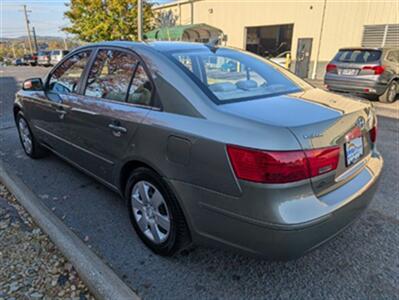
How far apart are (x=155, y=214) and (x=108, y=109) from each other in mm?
991

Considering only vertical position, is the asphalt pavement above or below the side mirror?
below

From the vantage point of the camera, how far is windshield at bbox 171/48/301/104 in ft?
7.23

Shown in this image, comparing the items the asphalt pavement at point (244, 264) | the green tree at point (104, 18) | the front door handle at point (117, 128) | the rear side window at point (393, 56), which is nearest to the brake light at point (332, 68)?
the rear side window at point (393, 56)

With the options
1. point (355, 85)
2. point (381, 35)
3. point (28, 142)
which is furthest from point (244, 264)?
point (381, 35)

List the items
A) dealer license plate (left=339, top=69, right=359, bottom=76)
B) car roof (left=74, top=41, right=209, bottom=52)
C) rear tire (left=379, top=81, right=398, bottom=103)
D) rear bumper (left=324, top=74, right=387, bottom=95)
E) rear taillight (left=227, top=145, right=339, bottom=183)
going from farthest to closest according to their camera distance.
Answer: rear tire (left=379, top=81, right=398, bottom=103) → dealer license plate (left=339, top=69, right=359, bottom=76) → rear bumper (left=324, top=74, right=387, bottom=95) → car roof (left=74, top=41, right=209, bottom=52) → rear taillight (left=227, top=145, right=339, bottom=183)

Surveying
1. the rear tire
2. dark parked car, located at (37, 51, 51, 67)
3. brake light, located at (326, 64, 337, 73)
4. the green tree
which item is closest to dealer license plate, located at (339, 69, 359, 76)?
brake light, located at (326, 64, 337, 73)

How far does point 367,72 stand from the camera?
27.2 ft

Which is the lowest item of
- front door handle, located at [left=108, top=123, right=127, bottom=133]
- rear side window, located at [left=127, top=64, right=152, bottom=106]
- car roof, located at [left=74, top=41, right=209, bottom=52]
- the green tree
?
front door handle, located at [left=108, top=123, right=127, bottom=133]

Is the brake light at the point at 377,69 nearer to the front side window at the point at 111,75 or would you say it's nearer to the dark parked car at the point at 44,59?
the front side window at the point at 111,75

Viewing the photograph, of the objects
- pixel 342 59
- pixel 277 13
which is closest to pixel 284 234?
pixel 342 59

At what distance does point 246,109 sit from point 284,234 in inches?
31.0

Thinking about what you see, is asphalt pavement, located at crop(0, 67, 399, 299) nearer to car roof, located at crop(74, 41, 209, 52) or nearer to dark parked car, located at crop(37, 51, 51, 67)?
car roof, located at crop(74, 41, 209, 52)

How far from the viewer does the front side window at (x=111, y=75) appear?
2.52 m

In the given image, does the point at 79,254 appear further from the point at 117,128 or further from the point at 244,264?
the point at 244,264
